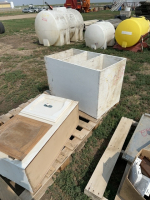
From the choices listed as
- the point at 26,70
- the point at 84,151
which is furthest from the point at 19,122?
the point at 26,70

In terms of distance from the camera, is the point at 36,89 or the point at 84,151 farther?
the point at 36,89

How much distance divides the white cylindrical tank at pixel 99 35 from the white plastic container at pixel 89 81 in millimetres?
3670

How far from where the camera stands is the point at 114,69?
2346mm

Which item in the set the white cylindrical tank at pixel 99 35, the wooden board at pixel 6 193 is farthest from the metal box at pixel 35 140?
the white cylindrical tank at pixel 99 35

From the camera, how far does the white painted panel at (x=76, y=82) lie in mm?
2238

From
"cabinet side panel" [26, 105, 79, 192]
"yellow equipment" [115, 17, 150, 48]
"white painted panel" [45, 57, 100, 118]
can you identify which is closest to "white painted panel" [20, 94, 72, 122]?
"cabinet side panel" [26, 105, 79, 192]

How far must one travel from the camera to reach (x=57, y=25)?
6.52 m

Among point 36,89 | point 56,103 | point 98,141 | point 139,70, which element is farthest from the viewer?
point 139,70

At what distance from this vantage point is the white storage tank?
6.56m

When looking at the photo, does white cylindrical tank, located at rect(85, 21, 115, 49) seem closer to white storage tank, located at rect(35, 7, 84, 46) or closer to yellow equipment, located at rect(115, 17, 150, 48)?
yellow equipment, located at rect(115, 17, 150, 48)

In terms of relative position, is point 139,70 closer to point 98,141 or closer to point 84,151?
point 98,141

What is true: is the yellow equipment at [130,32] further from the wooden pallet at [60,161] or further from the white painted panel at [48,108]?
the white painted panel at [48,108]

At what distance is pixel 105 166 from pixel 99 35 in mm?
5474

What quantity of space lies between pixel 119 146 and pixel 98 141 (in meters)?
0.38
